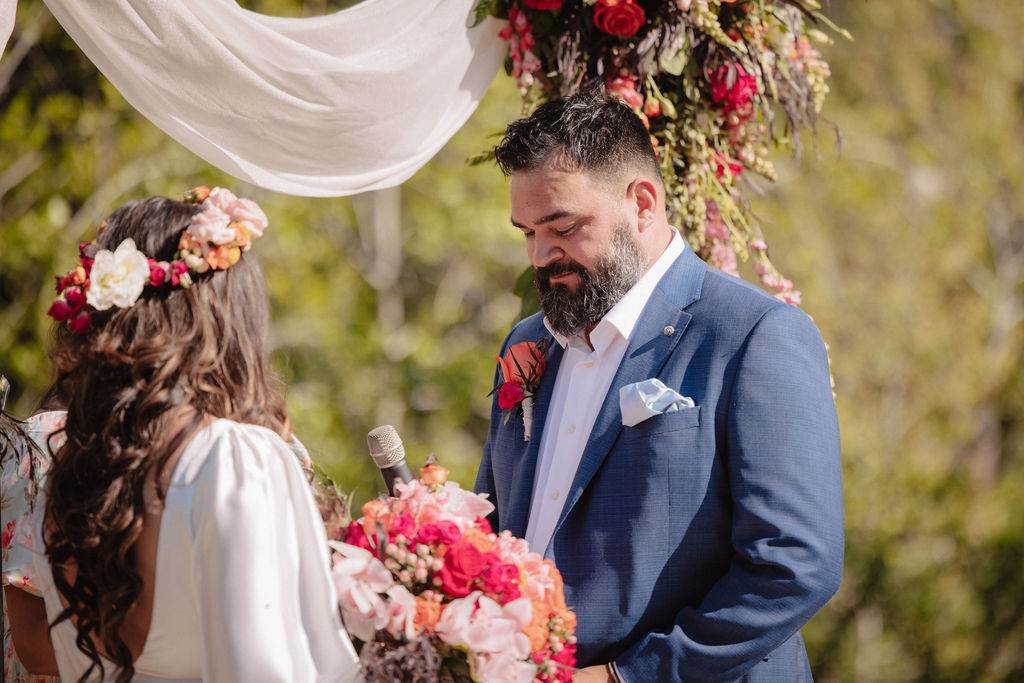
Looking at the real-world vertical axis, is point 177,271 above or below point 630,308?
above

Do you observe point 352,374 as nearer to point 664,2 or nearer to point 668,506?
point 664,2

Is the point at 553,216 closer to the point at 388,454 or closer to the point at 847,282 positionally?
the point at 388,454

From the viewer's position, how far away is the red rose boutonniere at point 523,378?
2963 millimetres

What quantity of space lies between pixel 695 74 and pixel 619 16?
0.37 meters

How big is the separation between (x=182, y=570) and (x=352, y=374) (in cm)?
866

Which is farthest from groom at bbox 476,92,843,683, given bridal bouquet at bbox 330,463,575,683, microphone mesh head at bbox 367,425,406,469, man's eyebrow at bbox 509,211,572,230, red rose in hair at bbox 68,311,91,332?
red rose in hair at bbox 68,311,91,332

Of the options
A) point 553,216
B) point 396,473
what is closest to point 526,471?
point 396,473

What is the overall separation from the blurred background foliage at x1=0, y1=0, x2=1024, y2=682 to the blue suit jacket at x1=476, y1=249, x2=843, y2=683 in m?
6.06

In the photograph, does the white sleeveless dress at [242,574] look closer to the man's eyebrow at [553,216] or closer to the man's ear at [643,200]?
the man's eyebrow at [553,216]

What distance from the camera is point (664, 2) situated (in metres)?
3.43

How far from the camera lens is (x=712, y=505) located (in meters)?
2.51

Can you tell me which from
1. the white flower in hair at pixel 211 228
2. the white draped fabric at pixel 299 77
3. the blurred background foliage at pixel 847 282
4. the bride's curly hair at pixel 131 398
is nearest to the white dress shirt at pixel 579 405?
the bride's curly hair at pixel 131 398

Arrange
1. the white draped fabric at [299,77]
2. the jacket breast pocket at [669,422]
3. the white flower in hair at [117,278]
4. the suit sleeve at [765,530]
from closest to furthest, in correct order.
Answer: the white flower in hair at [117,278], the suit sleeve at [765,530], the jacket breast pocket at [669,422], the white draped fabric at [299,77]

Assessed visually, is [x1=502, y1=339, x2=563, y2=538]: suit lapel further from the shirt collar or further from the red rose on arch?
the red rose on arch
